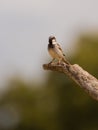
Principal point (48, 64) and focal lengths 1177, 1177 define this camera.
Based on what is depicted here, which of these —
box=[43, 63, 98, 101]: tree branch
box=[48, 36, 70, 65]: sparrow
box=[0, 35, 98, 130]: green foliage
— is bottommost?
box=[0, 35, 98, 130]: green foliage

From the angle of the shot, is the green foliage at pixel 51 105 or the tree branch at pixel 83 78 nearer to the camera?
the tree branch at pixel 83 78

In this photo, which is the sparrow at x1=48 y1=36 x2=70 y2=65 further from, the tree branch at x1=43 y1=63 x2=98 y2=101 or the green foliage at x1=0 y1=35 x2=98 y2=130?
the green foliage at x1=0 y1=35 x2=98 y2=130

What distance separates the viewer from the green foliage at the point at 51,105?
45688mm

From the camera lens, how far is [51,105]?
46.8 metres

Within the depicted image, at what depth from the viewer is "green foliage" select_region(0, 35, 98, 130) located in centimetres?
4569

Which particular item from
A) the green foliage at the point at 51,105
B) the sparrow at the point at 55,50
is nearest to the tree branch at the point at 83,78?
the sparrow at the point at 55,50

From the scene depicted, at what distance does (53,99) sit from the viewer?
47.4 m

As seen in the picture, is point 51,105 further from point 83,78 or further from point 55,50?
point 83,78

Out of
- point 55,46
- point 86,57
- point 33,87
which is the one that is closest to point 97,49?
point 86,57

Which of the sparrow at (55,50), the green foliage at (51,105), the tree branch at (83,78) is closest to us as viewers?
the tree branch at (83,78)

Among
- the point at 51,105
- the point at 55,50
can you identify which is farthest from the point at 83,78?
the point at 51,105

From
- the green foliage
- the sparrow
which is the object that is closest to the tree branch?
the sparrow

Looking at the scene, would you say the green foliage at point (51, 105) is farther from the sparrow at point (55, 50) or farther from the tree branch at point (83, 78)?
the tree branch at point (83, 78)

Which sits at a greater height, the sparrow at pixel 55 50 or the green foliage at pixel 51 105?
the sparrow at pixel 55 50
